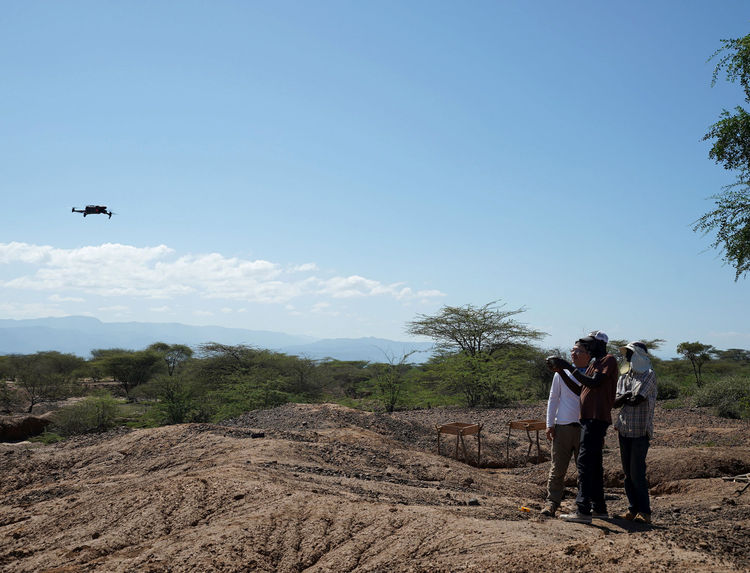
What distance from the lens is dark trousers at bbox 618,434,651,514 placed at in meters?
5.01

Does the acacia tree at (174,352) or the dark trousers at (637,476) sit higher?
the dark trousers at (637,476)

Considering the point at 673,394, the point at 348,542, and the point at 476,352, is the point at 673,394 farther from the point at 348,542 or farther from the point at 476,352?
the point at 348,542

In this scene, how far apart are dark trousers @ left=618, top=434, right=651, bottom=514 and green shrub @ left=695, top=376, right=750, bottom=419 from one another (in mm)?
11728

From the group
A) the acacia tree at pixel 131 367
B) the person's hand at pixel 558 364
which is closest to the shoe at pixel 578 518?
the person's hand at pixel 558 364

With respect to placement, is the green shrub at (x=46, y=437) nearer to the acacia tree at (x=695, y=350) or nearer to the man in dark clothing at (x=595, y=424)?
the man in dark clothing at (x=595, y=424)

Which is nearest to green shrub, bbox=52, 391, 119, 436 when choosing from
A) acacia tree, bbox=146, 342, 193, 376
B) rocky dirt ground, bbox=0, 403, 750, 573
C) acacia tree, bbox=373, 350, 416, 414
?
rocky dirt ground, bbox=0, 403, 750, 573

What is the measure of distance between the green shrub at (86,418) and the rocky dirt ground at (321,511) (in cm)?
728

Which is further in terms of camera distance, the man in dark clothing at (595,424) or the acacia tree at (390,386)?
the acacia tree at (390,386)

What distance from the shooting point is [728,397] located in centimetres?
1652

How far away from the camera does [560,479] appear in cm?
536

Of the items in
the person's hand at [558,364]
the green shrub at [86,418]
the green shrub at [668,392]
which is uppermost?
the person's hand at [558,364]

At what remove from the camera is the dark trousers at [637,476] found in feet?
16.4

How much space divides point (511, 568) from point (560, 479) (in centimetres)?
217

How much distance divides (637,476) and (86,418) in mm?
17658
